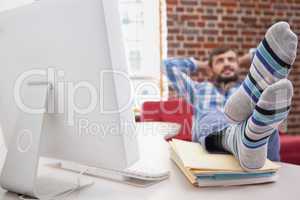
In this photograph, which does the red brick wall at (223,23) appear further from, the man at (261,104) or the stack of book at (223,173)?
the stack of book at (223,173)

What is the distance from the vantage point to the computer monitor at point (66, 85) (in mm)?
584

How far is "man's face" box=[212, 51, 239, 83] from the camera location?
2.43 meters

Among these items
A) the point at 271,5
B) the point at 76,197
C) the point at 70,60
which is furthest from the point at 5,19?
the point at 271,5

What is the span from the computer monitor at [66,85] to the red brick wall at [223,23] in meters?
2.59

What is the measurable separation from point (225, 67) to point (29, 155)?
1977mm

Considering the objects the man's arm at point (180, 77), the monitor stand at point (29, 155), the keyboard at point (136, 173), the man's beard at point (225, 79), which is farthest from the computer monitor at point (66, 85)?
the man's beard at point (225, 79)

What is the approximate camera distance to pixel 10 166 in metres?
0.71

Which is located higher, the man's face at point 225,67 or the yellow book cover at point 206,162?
the man's face at point 225,67

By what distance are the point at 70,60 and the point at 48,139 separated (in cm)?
20

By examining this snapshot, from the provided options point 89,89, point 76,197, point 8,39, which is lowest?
point 76,197

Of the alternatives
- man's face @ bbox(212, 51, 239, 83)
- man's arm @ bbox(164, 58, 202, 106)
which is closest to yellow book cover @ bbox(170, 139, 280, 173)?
man's arm @ bbox(164, 58, 202, 106)

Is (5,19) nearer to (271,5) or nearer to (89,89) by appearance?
(89,89)

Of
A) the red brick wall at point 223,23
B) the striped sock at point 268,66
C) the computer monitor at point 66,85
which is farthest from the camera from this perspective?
the red brick wall at point 223,23

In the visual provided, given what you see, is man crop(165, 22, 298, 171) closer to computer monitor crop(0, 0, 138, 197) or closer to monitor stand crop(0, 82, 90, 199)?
computer monitor crop(0, 0, 138, 197)
